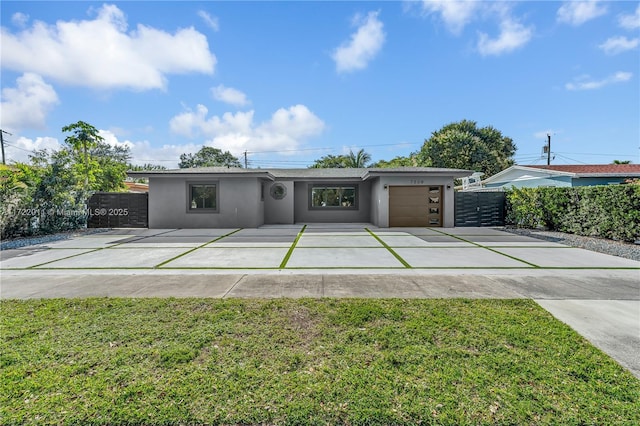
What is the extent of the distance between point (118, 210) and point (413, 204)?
1456cm

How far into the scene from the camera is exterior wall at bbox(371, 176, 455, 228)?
553 inches

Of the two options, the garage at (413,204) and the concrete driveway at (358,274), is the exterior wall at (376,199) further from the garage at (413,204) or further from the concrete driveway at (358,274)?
the concrete driveway at (358,274)

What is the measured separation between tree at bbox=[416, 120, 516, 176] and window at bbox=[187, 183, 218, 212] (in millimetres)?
24539

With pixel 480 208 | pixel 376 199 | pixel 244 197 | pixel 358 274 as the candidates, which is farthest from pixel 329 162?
pixel 358 274

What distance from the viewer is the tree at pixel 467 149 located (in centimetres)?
2975

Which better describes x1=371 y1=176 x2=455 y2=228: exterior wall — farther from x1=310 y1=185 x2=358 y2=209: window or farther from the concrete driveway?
the concrete driveway

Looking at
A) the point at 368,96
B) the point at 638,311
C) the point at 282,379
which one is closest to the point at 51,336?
the point at 282,379

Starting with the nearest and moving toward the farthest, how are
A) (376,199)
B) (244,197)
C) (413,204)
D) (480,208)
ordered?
(244,197) → (413,204) → (480,208) → (376,199)

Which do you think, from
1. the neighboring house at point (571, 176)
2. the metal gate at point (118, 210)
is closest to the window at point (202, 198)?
the metal gate at point (118, 210)

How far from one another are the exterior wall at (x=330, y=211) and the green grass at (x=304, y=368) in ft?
41.4

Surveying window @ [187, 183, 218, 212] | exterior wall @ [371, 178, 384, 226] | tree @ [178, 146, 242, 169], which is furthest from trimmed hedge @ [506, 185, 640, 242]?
tree @ [178, 146, 242, 169]

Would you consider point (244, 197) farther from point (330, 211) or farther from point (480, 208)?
point (480, 208)

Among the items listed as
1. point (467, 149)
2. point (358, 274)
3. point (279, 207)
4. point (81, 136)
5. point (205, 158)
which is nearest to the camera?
point (358, 274)

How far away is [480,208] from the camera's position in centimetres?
1453
